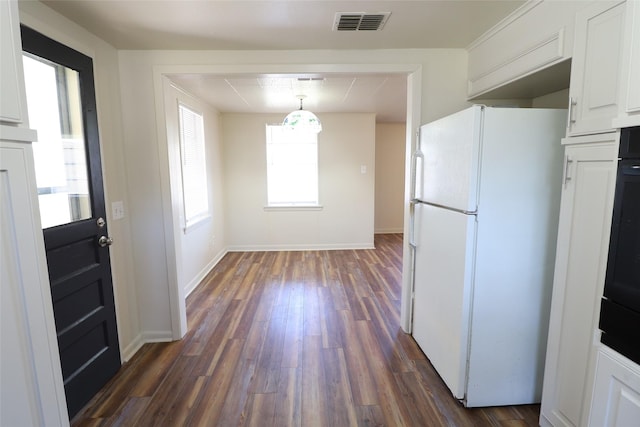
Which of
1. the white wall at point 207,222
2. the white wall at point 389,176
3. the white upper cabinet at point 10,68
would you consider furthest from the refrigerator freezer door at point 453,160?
the white wall at point 389,176

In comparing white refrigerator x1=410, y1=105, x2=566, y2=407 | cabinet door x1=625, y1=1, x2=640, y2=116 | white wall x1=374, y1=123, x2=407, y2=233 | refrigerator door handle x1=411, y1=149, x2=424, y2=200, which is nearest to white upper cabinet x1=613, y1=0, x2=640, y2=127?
cabinet door x1=625, y1=1, x2=640, y2=116

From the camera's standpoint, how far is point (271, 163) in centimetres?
542

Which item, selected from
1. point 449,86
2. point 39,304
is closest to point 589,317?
point 449,86

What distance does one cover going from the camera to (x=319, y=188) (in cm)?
545

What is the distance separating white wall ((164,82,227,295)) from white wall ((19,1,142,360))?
38cm

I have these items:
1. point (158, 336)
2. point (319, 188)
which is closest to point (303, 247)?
Answer: point (319, 188)

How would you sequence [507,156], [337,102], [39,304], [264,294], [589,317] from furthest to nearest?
[337,102], [264,294], [507,156], [589,317], [39,304]

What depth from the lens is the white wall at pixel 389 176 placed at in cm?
654

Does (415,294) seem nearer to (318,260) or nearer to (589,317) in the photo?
(589,317)

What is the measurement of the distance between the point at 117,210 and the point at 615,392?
9.73 ft

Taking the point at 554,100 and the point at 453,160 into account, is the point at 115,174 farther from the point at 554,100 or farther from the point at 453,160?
the point at 554,100

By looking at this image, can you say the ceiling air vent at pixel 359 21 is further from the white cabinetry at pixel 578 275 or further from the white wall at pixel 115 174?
the white wall at pixel 115 174

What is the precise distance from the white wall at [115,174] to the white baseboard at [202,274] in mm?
1069

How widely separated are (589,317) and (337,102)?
376cm
